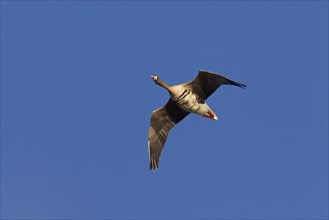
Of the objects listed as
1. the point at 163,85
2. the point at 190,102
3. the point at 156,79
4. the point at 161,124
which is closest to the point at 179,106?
the point at 190,102

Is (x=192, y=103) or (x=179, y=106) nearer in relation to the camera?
(x=192, y=103)

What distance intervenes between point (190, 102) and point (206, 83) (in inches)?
57.0

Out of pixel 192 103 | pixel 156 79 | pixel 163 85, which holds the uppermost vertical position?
pixel 156 79

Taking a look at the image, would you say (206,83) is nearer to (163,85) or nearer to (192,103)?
(192,103)

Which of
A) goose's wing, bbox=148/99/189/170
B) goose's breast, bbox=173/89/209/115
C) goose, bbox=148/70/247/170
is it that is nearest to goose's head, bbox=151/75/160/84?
goose, bbox=148/70/247/170

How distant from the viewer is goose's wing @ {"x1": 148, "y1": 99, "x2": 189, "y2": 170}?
1497 inches

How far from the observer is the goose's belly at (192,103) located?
36.0m

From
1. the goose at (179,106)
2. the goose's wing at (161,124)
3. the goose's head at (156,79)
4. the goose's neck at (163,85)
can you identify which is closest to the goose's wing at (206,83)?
the goose at (179,106)

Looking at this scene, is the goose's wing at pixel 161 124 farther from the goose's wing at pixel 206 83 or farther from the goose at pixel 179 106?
the goose's wing at pixel 206 83

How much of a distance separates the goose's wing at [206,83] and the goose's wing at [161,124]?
8.02 ft

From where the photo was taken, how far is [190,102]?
3609 cm

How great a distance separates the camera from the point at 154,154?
37938mm

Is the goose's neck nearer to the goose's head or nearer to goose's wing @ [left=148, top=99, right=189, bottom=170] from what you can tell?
the goose's head

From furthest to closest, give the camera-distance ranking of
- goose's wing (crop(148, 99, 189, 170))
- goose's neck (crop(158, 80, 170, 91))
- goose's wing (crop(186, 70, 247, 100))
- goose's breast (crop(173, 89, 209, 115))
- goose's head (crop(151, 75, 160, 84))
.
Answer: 1. goose's wing (crop(148, 99, 189, 170))
2. goose's head (crop(151, 75, 160, 84))
3. goose's neck (crop(158, 80, 170, 91))
4. goose's breast (crop(173, 89, 209, 115))
5. goose's wing (crop(186, 70, 247, 100))
